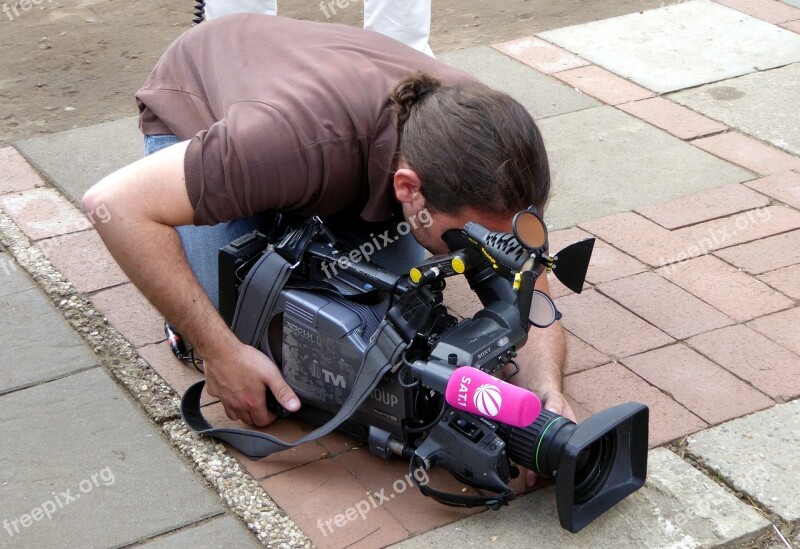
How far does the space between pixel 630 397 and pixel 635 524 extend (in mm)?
495

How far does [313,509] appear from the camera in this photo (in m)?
2.34

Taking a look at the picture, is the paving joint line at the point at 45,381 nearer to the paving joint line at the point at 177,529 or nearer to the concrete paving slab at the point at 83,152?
the paving joint line at the point at 177,529

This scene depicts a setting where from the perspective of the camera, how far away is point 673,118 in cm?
430

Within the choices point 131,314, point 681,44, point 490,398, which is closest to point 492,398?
point 490,398

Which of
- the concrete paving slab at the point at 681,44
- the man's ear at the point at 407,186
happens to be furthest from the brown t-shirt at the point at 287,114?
the concrete paving slab at the point at 681,44

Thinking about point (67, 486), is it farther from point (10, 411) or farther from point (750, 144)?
point (750, 144)

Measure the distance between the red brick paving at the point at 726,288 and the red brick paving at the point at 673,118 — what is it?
1.00 meters

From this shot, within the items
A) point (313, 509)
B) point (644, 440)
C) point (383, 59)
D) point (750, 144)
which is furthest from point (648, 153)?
point (313, 509)

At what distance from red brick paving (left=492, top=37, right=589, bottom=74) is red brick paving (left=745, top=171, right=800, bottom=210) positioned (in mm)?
1284

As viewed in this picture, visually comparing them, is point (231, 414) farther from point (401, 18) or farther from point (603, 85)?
point (603, 85)

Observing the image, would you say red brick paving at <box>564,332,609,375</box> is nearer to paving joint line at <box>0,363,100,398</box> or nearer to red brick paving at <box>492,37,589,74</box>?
paving joint line at <box>0,363,100,398</box>

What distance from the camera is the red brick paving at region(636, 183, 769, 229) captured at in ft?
11.7

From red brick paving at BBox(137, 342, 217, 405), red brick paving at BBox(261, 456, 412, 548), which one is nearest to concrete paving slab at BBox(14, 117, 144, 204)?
red brick paving at BBox(137, 342, 217, 405)

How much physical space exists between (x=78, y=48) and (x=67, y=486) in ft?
10.8
